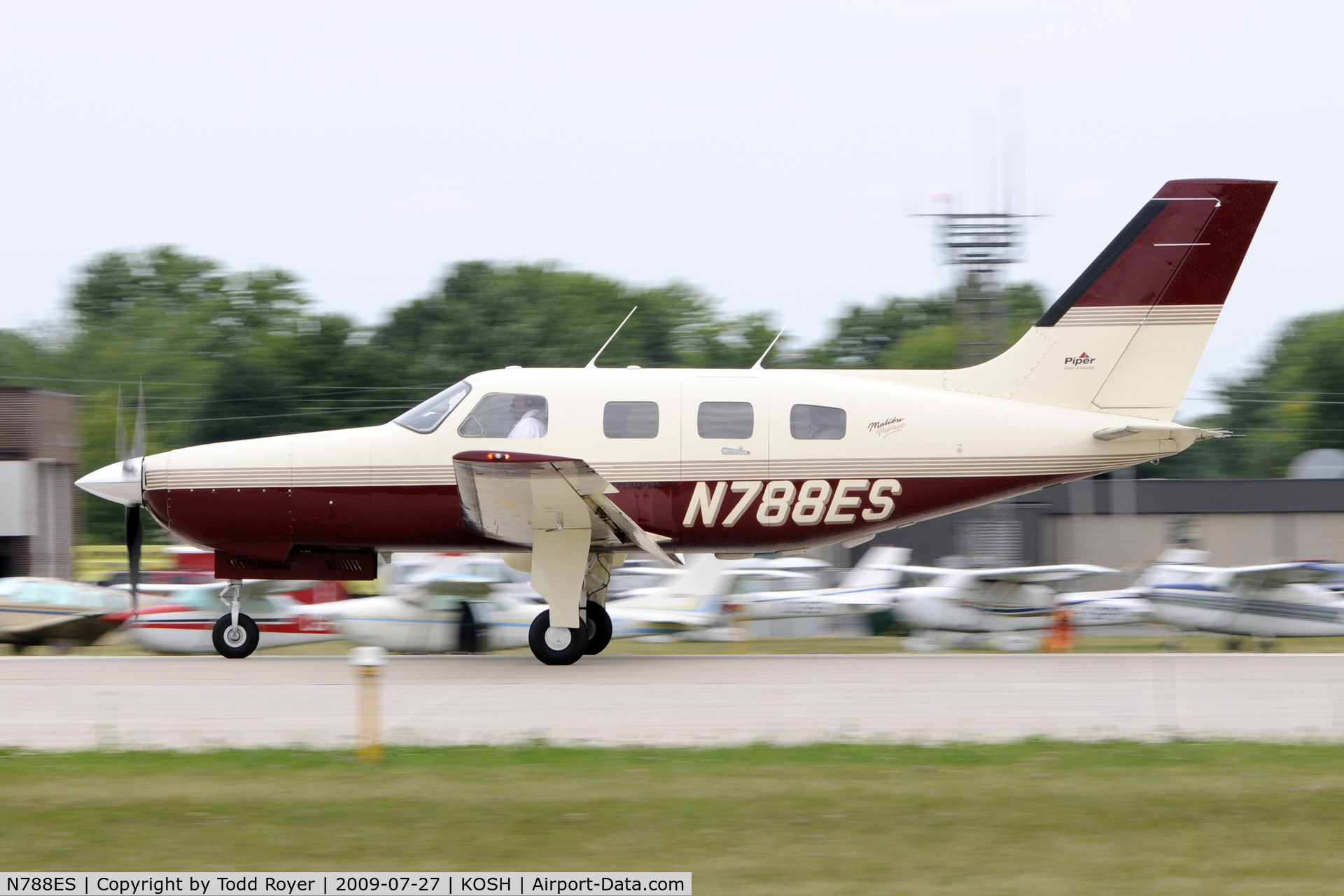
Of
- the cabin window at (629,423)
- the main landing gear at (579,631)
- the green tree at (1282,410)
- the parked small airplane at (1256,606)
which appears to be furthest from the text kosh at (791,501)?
the green tree at (1282,410)

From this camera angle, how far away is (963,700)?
10867 mm

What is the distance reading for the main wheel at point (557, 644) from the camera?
13.4 m

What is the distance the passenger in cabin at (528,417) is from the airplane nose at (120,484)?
4222mm

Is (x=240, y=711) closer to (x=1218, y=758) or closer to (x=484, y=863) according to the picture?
(x=484, y=863)

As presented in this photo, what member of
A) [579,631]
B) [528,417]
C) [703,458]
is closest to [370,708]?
[579,631]

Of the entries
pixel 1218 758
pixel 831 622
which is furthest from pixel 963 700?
pixel 831 622

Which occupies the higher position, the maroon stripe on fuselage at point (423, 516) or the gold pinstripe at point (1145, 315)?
the gold pinstripe at point (1145, 315)

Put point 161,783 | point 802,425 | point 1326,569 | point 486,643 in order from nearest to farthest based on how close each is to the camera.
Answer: point 161,783 < point 802,425 < point 486,643 < point 1326,569

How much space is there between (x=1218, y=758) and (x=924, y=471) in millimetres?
5777

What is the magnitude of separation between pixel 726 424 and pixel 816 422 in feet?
3.09

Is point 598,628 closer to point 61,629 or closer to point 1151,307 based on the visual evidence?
point 1151,307

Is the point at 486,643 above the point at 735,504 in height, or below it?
below

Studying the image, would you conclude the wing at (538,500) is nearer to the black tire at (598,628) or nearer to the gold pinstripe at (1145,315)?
the black tire at (598,628)

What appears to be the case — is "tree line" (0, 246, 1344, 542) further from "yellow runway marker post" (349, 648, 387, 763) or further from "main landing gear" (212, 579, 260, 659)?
"yellow runway marker post" (349, 648, 387, 763)
